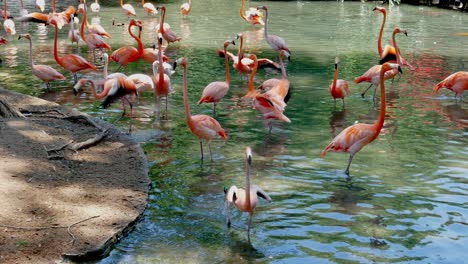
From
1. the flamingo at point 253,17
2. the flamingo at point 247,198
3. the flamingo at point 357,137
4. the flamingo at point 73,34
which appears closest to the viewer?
the flamingo at point 247,198

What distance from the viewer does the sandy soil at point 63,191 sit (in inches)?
180

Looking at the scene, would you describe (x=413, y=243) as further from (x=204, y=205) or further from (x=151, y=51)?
(x=151, y=51)

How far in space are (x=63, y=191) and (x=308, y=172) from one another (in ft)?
8.17

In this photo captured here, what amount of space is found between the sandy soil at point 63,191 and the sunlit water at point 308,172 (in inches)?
7.8

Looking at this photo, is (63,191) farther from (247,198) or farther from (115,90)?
(115,90)

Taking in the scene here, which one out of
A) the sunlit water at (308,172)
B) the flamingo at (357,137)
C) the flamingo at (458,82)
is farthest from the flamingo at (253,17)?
the flamingo at (357,137)

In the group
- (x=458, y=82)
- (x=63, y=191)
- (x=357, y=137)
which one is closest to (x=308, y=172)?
(x=357, y=137)

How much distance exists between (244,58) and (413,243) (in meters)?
6.08

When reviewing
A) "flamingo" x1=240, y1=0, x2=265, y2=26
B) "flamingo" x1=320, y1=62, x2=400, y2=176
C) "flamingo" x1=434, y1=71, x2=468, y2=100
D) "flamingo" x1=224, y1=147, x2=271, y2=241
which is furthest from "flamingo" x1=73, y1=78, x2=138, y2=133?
"flamingo" x1=240, y1=0, x2=265, y2=26

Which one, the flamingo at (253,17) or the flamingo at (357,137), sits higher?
the flamingo at (253,17)

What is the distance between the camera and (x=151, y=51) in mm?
10961

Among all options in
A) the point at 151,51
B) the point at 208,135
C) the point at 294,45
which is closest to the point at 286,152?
the point at 208,135

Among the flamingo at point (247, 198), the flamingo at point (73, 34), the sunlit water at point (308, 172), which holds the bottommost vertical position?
the sunlit water at point (308, 172)

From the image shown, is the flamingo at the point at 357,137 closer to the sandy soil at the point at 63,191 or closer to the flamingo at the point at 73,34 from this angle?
the sandy soil at the point at 63,191
